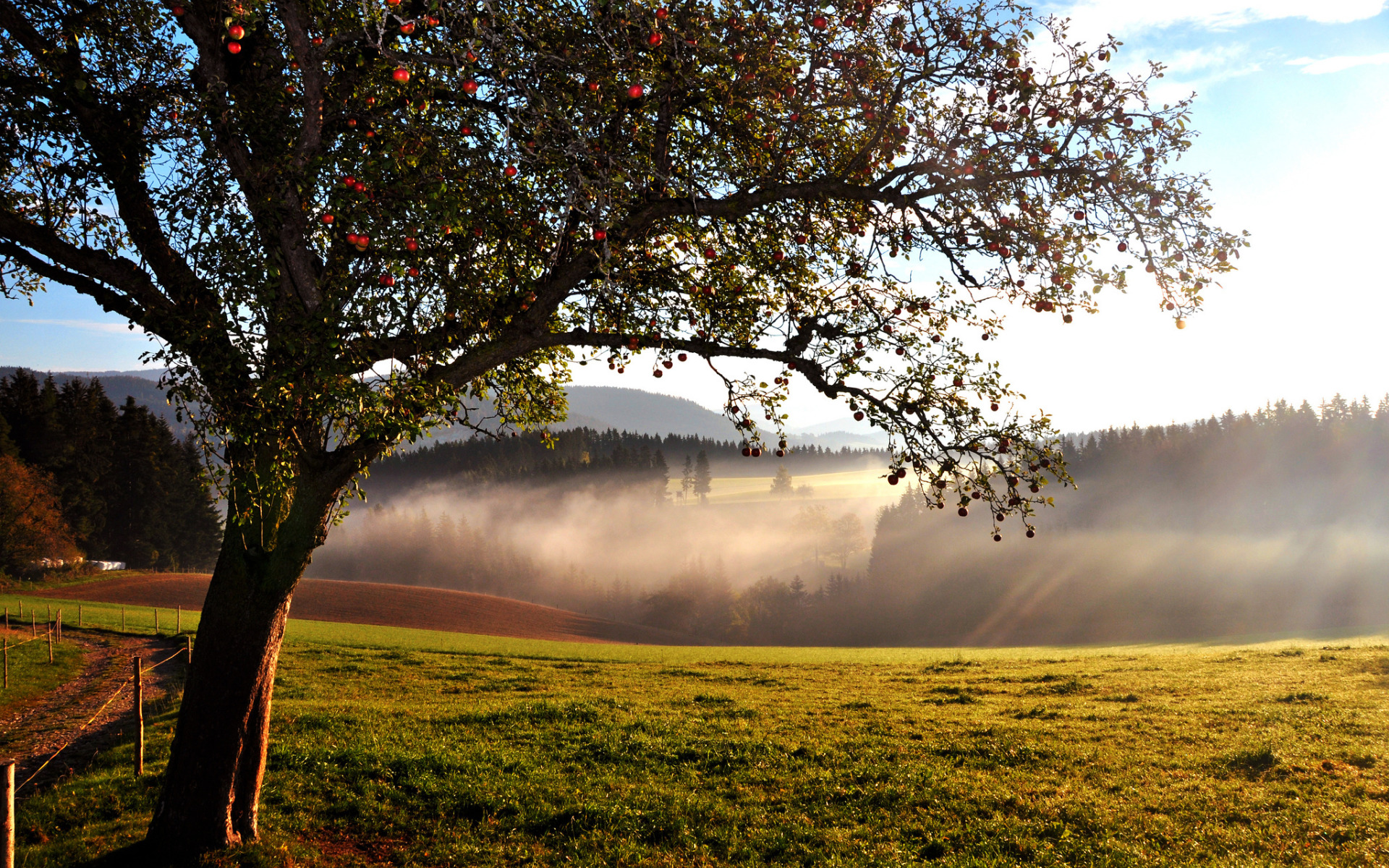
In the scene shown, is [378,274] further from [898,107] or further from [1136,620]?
[1136,620]

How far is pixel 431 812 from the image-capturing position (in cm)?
1205

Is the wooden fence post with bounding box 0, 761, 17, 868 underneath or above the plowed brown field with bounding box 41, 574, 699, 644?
above

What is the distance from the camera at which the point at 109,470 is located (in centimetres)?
7606

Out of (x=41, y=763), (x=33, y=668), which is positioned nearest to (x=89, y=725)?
(x=41, y=763)

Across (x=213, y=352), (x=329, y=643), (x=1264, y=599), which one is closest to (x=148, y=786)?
(x=213, y=352)

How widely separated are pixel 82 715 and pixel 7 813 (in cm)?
2187

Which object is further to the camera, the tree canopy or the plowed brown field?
the plowed brown field

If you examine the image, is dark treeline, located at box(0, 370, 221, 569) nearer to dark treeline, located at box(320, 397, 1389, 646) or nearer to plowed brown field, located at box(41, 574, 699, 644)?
plowed brown field, located at box(41, 574, 699, 644)

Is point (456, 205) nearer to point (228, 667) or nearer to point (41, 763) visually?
point (228, 667)

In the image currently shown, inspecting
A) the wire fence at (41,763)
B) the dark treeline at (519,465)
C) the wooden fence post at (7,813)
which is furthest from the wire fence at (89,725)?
the dark treeline at (519,465)

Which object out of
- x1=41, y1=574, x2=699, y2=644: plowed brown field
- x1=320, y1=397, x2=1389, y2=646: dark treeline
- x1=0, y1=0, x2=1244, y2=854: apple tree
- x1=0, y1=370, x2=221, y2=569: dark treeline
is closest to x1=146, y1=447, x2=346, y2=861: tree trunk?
x1=0, y1=0, x2=1244, y2=854: apple tree

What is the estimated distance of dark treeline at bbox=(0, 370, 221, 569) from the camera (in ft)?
227

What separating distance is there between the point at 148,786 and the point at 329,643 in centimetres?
3409

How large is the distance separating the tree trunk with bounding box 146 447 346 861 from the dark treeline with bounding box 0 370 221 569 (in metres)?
65.3
